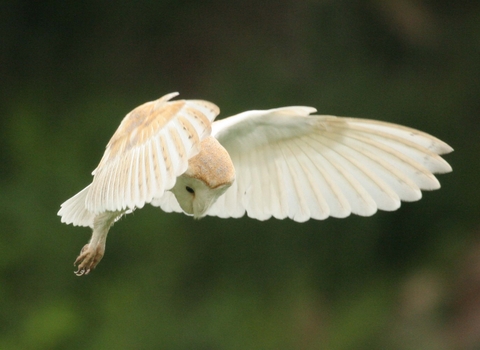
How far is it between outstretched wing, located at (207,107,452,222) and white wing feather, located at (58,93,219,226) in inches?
19.0

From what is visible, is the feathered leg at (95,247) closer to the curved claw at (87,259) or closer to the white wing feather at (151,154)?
the curved claw at (87,259)

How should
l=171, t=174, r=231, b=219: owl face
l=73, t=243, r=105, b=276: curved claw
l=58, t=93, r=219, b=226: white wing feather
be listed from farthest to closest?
l=73, t=243, r=105, b=276: curved claw
l=171, t=174, r=231, b=219: owl face
l=58, t=93, r=219, b=226: white wing feather

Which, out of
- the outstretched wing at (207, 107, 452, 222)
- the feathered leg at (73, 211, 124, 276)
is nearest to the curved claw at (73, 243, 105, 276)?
the feathered leg at (73, 211, 124, 276)

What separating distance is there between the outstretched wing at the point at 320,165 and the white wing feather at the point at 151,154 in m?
0.48

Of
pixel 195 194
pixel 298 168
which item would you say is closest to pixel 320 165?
pixel 298 168

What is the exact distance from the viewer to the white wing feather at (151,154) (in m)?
1.64

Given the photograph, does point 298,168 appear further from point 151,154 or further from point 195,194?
point 151,154

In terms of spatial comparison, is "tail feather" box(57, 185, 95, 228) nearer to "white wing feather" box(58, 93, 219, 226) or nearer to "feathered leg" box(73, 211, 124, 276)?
"feathered leg" box(73, 211, 124, 276)

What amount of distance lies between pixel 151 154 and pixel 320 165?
94cm

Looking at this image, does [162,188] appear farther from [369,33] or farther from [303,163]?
[369,33]

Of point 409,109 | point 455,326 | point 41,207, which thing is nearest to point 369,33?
point 409,109

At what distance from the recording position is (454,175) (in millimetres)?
4562

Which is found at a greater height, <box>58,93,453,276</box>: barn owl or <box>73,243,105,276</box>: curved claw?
<box>58,93,453,276</box>: barn owl

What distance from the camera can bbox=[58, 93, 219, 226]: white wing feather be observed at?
1.64 m
